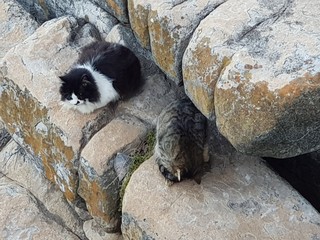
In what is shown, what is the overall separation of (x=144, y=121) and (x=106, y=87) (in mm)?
494

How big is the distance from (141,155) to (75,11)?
224 cm

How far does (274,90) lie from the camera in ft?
11.2

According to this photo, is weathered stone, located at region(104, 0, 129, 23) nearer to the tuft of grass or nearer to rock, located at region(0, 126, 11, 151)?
the tuft of grass

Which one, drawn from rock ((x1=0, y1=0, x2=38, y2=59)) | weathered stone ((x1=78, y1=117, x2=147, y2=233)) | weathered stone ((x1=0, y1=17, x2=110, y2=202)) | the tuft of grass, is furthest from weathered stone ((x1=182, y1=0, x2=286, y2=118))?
rock ((x1=0, y1=0, x2=38, y2=59))

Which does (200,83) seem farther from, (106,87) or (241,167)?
(106,87)

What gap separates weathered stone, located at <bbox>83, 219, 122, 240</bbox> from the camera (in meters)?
5.21

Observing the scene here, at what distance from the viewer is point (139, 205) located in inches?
180

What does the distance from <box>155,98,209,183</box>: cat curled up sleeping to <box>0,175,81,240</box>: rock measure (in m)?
1.42

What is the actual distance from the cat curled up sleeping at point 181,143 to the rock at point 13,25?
2.72 metres

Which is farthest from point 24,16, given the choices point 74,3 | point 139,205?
point 139,205

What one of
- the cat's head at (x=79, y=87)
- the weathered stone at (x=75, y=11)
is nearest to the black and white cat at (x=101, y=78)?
the cat's head at (x=79, y=87)

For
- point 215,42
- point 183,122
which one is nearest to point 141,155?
point 183,122

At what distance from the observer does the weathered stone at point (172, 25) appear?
14.2 ft

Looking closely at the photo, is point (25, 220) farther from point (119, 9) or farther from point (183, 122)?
point (119, 9)
